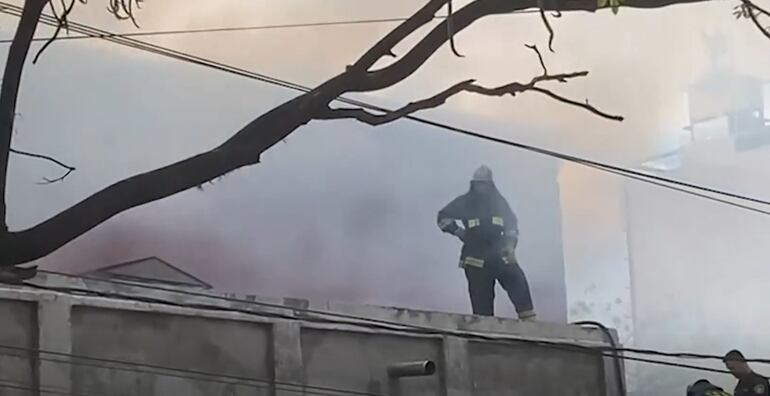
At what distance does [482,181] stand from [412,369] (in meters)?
2.92

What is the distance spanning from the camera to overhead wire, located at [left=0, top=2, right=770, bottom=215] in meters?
6.09

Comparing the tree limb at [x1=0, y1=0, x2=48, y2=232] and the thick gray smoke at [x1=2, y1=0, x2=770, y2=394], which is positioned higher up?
the thick gray smoke at [x1=2, y1=0, x2=770, y2=394]

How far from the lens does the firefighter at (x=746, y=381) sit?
5.80 m

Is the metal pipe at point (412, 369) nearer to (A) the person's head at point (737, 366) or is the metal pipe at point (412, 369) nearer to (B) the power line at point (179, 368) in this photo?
(B) the power line at point (179, 368)

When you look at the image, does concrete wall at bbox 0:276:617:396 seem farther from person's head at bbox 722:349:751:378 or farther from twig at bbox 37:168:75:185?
twig at bbox 37:168:75:185

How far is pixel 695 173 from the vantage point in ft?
28.3

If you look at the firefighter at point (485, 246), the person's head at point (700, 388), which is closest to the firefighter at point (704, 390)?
the person's head at point (700, 388)

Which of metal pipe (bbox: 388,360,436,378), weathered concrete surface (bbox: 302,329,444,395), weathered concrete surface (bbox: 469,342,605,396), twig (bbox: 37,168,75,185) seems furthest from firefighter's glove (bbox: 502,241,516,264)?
twig (bbox: 37,168,75,185)

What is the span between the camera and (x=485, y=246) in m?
7.14

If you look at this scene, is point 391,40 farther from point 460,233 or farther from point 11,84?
point 460,233

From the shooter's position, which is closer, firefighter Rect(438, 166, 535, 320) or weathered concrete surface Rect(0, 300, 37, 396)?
weathered concrete surface Rect(0, 300, 37, 396)

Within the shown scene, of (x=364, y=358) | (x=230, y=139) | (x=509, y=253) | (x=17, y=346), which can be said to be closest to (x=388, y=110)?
(x=364, y=358)

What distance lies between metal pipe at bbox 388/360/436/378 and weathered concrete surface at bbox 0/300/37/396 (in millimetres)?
1561

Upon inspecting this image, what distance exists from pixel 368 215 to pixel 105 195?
4.66m
